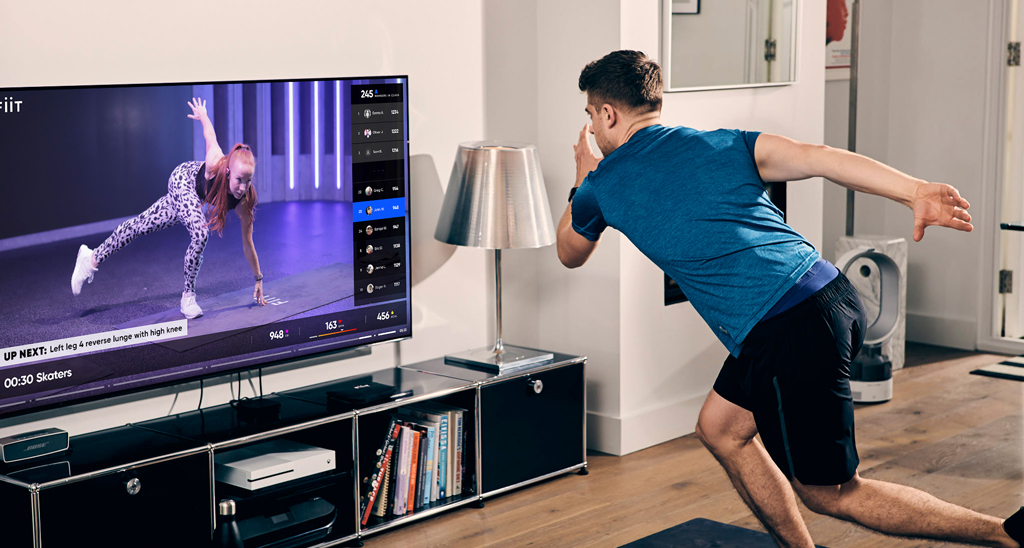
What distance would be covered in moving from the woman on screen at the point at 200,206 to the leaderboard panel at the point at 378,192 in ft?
1.19

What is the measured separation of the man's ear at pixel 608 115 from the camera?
2.55m

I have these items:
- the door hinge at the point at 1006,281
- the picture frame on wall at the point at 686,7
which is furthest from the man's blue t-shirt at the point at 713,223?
the door hinge at the point at 1006,281

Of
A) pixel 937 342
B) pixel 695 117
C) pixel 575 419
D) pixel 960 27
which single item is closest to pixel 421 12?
pixel 695 117

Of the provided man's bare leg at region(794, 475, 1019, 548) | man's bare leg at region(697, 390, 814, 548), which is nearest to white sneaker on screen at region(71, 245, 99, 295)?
man's bare leg at region(697, 390, 814, 548)

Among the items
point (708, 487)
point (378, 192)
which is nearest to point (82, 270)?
point (378, 192)

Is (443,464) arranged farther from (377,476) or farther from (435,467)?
(377,476)

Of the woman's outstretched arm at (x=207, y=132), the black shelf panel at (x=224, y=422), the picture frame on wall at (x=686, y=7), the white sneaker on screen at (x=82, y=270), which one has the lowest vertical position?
the black shelf panel at (x=224, y=422)

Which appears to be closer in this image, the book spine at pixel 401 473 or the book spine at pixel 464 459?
the book spine at pixel 401 473

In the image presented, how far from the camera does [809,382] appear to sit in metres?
2.33

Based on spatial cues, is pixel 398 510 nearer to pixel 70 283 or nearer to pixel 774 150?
pixel 70 283

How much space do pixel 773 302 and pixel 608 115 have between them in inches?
23.6

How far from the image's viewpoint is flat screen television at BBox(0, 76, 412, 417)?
2617 mm

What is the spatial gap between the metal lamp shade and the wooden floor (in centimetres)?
85

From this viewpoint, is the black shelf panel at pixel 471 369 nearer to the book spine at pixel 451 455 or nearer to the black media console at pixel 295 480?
the black media console at pixel 295 480
